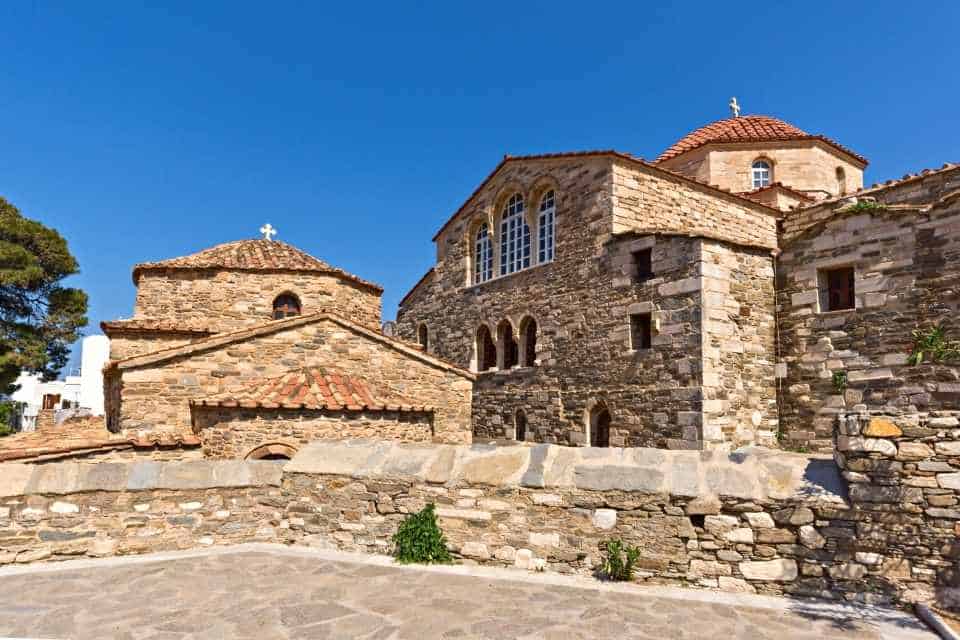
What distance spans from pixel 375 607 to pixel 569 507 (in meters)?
1.87

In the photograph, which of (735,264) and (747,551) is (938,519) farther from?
(735,264)

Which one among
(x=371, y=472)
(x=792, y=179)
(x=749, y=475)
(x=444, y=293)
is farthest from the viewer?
(x=444, y=293)

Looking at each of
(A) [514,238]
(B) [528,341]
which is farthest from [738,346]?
(A) [514,238]

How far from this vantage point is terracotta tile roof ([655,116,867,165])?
746 inches

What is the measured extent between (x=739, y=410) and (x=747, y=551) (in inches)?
338

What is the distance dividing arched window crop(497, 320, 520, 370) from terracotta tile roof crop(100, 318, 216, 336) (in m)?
7.85

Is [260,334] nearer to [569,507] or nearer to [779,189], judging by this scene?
[569,507]

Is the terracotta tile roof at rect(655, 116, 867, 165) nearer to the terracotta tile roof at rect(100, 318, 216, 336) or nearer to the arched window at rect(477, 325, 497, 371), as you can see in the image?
the arched window at rect(477, 325, 497, 371)

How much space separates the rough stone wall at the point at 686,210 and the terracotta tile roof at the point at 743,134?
421 cm

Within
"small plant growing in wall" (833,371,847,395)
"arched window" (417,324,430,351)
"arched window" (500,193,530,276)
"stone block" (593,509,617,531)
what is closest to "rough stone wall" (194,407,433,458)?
"stone block" (593,509,617,531)

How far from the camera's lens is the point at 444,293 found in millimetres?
20438

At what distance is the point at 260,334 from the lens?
1183cm

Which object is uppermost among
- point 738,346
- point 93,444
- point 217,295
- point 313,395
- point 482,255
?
point 482,255

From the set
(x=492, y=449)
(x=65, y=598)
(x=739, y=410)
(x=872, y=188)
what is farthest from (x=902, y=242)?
(x=65, y=598)
